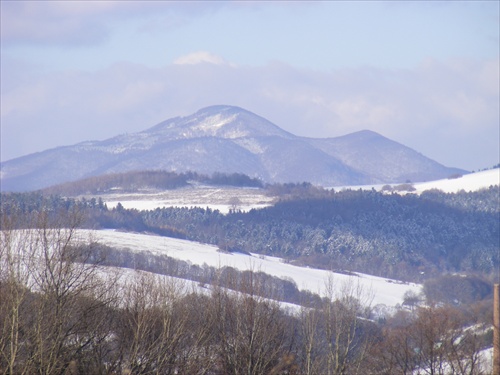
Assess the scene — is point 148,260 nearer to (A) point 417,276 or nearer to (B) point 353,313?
(B) point 353,313

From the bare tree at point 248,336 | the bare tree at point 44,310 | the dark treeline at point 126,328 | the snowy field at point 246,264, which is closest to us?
the bare tree at point 44,310

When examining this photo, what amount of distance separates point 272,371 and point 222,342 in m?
4.70

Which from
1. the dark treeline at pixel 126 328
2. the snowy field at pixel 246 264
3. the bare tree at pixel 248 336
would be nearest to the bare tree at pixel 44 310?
the dark treeline at pixel 126 328

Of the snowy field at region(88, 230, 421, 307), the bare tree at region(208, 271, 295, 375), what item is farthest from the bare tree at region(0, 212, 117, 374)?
the snowy field at region(88, 230, 421, 307)

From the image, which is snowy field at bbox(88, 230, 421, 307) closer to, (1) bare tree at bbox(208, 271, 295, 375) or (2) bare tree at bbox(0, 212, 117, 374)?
(1) bare tree at bbox(208, 271, 295, 375)

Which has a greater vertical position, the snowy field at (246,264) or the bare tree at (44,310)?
the bare tree at (44,310)

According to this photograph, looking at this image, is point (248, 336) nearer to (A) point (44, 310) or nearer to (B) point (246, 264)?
(A) point (44, 310)

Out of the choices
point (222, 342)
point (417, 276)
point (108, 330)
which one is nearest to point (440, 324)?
point (222, 342)

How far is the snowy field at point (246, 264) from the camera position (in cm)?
13775

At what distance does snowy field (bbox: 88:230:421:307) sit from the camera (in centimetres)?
13775

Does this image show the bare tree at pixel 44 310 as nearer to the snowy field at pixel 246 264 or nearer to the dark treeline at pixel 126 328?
the dark treeline at pixel 126 328

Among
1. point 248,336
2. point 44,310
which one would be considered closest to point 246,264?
point 248,336

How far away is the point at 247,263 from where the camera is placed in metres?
150

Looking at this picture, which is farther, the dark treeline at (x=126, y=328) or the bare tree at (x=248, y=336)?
the bare tree at (x=248, y=336)
